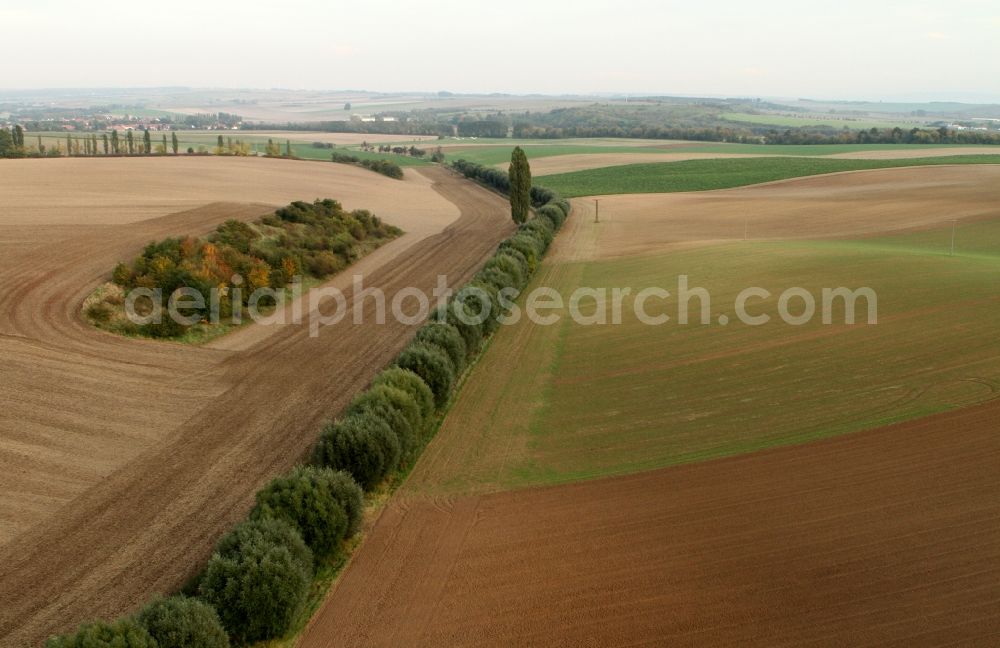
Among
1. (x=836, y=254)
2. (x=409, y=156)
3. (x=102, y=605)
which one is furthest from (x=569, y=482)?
(x=409, y=156)

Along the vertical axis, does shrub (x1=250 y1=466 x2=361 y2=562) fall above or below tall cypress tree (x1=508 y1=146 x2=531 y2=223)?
below

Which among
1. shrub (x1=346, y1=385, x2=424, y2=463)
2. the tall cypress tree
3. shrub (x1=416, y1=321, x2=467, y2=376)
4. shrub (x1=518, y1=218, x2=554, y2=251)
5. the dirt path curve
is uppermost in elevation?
the tall cypress tree

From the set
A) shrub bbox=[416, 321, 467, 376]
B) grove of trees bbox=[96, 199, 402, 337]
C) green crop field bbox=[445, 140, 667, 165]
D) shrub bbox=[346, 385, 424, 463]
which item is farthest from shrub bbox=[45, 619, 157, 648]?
green crop field bbox=[445, 140, 667, 165]

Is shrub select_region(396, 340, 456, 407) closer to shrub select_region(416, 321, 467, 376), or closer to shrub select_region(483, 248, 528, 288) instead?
shrub select_region(416, 321, 467, 376)

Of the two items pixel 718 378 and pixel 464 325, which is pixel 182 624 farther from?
pixel 718 378

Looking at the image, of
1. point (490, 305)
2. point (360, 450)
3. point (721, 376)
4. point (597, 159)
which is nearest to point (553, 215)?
point (490, 305)

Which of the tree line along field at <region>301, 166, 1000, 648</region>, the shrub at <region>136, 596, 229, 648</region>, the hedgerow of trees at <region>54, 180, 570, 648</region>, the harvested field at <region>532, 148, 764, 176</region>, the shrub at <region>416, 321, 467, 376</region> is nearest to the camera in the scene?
the shrub at <region>136, 596, 229, 648</region>

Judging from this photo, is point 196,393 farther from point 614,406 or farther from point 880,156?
point 880,156

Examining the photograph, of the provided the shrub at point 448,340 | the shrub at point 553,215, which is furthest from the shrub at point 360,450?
the shrub at point 553,215
